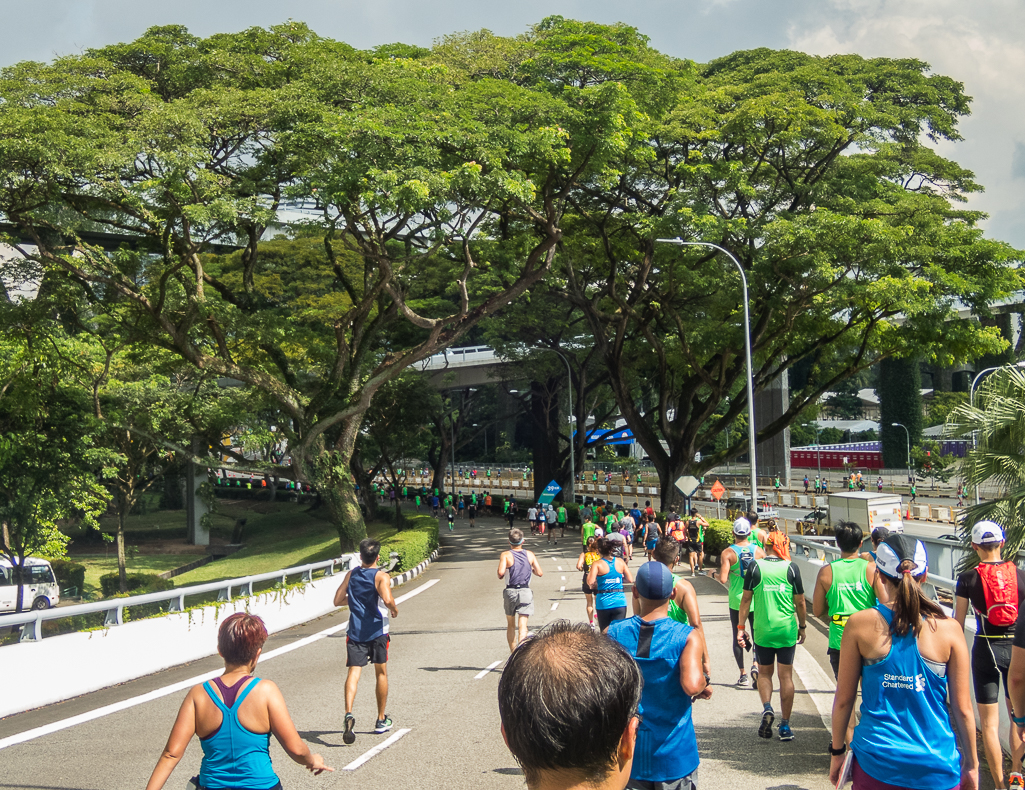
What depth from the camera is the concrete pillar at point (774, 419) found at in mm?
53656

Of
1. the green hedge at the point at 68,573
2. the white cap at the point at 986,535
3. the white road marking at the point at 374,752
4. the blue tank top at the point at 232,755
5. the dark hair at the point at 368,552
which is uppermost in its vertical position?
the white cap at the point at 986,535

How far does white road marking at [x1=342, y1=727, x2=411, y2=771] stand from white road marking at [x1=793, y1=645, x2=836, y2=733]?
373 centimetres

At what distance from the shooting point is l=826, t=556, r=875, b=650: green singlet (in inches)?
279

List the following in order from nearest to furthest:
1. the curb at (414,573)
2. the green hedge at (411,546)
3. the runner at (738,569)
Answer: the runner at (738,569) → the curb at (414,573) → the green hedge at (411,546)

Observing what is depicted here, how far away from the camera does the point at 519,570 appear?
1085cm

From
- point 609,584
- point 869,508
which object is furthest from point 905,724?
point 869,508

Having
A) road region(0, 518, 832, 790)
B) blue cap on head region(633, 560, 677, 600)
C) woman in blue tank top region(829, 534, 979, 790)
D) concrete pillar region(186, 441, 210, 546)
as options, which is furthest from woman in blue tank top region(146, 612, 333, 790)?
concrete pillar region(186, 441, 210, 546)

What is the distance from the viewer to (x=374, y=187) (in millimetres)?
19875

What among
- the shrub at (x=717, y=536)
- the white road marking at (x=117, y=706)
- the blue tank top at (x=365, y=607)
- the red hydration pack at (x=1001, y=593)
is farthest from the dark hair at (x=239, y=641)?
the shrub at (x=717, y=536)

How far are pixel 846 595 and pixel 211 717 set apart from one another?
16.0 ft

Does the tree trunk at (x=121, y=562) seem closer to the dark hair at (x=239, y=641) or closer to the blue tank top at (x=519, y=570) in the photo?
the blue tank top at (x=519, y=570)

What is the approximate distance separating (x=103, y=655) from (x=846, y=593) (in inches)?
338

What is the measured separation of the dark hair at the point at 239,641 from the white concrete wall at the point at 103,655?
6527mm

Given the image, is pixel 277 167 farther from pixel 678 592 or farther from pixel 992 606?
pixel 992 606
